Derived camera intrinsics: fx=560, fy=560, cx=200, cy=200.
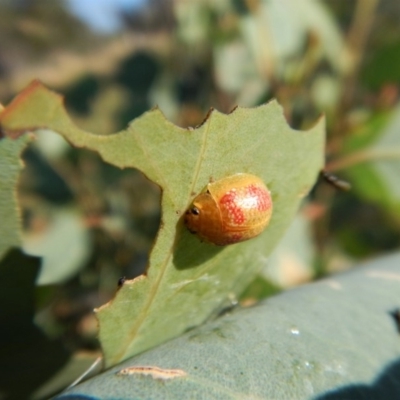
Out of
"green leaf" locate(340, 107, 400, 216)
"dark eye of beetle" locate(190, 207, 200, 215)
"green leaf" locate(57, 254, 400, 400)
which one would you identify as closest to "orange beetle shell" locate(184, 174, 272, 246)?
"dark eye of beetle" locate(190, 207, 200, 215)

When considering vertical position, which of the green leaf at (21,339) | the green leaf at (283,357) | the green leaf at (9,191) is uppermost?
the green leaf at (9,191)

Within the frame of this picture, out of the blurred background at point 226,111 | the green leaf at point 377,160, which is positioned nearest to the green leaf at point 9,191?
the blurred background at point 226,111

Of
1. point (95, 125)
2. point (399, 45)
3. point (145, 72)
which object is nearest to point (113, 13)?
point (95, 125)

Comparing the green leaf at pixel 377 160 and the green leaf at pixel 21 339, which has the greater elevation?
the green leaf at pixel 377 160

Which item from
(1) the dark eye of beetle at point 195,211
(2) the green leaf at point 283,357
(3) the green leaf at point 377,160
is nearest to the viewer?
(2) the green leaf at point 283,357

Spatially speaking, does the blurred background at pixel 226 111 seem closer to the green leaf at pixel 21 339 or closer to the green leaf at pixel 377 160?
the green leaf at pixel 377 160

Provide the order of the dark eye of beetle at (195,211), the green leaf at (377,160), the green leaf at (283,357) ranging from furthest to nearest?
the green leaf at (377,160) < the dark eye of beetle at (195,211) < the green leaf at (283,357)
